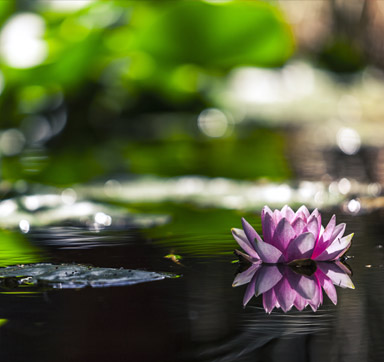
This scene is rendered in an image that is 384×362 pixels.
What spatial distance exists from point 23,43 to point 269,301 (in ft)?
8.88

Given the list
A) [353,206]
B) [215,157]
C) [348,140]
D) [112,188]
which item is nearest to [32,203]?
[112,188]

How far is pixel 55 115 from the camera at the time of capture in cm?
420

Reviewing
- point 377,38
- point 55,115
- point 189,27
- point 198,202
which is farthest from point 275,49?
point 377,38

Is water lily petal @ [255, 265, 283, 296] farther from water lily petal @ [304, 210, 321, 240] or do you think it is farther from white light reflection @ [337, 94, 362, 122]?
white light reflection @ [337, 94, 362, 122]

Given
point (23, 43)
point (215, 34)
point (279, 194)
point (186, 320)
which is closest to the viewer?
point (186, 320)

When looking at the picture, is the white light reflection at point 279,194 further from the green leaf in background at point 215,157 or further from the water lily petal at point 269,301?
the water lily petal at point 269,301

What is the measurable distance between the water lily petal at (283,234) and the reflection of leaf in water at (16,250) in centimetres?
39

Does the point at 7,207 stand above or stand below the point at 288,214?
above

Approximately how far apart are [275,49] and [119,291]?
2996 mm

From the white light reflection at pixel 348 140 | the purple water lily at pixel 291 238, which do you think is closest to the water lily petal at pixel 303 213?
the purple water lily at pixel 291 238

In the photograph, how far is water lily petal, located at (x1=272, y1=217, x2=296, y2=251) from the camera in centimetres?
105

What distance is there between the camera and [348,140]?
11.7 feet

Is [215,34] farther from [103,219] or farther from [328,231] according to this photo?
[328,231]

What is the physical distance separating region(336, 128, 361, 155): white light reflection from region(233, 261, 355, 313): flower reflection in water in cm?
202
